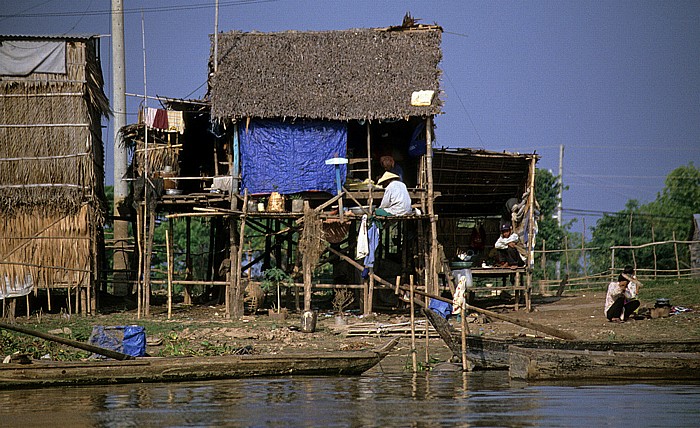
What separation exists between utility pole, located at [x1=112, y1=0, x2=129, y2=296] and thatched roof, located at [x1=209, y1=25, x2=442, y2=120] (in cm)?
392

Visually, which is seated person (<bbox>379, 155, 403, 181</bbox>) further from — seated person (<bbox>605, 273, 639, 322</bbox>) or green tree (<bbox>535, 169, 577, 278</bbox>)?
green tree (<bbox>535, 169, 577, 278</bbox>)

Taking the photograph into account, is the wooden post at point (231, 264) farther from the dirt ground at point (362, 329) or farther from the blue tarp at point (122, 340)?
the blue tarp at point (122, 340)

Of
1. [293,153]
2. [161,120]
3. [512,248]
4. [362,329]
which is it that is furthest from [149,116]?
[512,248]

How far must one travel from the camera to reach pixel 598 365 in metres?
12.1

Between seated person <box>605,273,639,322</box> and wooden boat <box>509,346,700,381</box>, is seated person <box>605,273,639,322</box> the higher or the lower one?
the higher one

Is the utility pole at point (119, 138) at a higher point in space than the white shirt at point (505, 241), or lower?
higher

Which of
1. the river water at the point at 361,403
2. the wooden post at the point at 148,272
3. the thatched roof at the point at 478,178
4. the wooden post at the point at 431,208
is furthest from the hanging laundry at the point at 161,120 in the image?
the river water at the point at 361,403

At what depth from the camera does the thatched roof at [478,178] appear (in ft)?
64.3

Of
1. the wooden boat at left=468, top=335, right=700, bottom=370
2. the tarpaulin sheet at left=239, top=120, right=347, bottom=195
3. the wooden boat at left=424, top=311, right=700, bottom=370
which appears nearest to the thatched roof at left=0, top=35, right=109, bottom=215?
the tarpaulin sheet at left=239, top=120, right=347, bottom=195

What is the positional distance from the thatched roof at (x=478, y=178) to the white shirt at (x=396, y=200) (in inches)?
69.3

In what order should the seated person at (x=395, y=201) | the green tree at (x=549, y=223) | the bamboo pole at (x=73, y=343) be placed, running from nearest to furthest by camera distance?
the bamboo pole at (x=73, y=343), the seated person at (x=395, y=201), the green tree at (x=549, y=223)

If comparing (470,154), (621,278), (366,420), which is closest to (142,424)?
(366,420)

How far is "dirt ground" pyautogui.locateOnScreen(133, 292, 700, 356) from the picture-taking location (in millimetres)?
15352

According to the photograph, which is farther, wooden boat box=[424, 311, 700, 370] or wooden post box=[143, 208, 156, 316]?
wooden post box=[143, 208, 156, 316]
